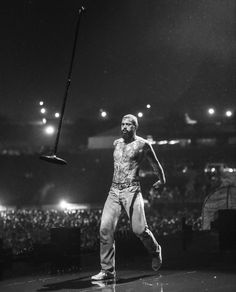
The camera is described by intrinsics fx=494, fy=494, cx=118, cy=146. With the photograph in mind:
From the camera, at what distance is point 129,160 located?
7863 millimetres

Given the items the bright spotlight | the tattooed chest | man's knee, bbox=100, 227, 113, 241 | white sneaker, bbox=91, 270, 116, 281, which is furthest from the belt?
the bright spotlight

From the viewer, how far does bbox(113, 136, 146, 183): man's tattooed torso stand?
7840 mm

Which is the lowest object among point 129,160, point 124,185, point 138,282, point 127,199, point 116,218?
point 138,282

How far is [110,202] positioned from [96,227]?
9591 mm

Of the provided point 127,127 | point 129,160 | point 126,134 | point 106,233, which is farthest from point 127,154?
point 106,233

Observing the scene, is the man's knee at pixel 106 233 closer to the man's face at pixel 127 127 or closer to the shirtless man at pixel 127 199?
the shirtless man at pixel 127 199

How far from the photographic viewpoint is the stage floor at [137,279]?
680 centimetres

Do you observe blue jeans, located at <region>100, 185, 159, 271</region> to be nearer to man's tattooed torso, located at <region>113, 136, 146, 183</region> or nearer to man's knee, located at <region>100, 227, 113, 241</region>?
man's knee, located at <region>100, 227, 113, 241</region>

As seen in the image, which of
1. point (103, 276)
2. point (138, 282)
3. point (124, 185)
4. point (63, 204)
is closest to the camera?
point (138, 282)

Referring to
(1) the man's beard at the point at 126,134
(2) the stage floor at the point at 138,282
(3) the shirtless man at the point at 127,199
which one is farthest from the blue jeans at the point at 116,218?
(1) the man's beard at the point at 126,134

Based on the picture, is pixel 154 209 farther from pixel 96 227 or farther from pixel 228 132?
pixel 228 132

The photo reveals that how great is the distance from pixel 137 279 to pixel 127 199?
1225mm

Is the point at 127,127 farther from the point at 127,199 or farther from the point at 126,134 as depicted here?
the point at 127,199

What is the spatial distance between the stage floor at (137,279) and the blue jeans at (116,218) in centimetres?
42
